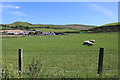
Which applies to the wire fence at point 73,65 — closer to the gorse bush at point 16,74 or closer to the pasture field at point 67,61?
the pasture field at point 67,61

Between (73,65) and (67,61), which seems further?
(67,61)

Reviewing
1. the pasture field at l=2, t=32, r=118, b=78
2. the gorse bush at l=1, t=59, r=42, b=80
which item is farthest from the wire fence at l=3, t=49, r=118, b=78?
the gorse bush at l=1, t=59, r=42, b=80

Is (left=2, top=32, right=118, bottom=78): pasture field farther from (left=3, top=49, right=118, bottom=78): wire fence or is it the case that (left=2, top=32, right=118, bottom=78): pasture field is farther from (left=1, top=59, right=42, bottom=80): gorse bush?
(left=1, top=59, right=42, bottom=80): gorse bush

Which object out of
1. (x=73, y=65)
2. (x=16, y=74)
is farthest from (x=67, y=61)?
(x=16, y=74)

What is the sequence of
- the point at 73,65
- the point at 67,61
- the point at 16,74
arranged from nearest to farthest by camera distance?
the point at 16,74, the point at 73,65, the point at 67,61

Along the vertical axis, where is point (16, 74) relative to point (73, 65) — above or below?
above

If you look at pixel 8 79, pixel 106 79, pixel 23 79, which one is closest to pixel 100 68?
pixel 106 79

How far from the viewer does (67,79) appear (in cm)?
620

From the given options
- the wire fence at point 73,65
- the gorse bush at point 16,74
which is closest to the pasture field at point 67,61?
the wire fence at point 73,65

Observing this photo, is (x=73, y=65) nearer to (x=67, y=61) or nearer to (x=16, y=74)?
(x=67, y=61)

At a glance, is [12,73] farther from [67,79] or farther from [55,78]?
[67,79]

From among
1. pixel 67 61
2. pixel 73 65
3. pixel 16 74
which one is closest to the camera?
pixel 16 74

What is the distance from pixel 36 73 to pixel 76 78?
4.72 feet

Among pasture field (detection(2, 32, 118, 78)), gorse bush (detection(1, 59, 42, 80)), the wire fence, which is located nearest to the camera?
gorse bush (detection(1, 59, 42, 80))
